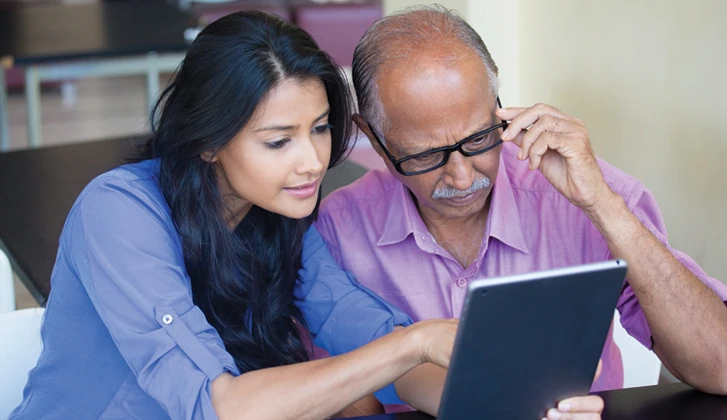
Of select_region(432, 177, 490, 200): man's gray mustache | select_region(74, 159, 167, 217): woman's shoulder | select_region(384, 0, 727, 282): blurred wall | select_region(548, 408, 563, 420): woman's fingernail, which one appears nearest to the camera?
select_region(548, 408, 563, 420): woman's fingernail

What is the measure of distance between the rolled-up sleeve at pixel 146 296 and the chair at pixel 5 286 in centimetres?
45

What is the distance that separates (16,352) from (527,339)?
3.53ft

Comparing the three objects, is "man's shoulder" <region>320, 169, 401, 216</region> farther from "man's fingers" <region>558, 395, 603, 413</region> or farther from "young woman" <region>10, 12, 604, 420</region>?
"man's fingers" <region>558, 395, 603, 413</region>

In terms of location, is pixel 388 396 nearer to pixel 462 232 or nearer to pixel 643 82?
pixel 462 232

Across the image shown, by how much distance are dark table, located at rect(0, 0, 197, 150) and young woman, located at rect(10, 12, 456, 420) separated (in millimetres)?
2756

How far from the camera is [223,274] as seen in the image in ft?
5.54

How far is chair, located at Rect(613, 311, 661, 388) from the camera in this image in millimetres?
1962

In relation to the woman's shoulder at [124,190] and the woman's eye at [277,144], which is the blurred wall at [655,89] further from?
the woman's shoulder at [124,190]

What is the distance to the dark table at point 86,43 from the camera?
4.36m

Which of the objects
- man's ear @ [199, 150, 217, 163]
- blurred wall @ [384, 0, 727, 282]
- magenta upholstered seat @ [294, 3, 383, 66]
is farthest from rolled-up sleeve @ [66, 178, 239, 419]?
magenta upholstered seat @ [294, 3, 383, 66]

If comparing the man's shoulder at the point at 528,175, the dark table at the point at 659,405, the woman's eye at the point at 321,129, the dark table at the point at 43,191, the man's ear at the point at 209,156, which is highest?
the woman's eye at the point at 321,129

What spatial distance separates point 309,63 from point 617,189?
2.08 feet

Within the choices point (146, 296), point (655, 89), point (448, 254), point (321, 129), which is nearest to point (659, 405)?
point (448, 254)

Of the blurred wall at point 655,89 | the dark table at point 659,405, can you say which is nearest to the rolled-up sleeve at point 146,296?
the dark table at point 659,405
